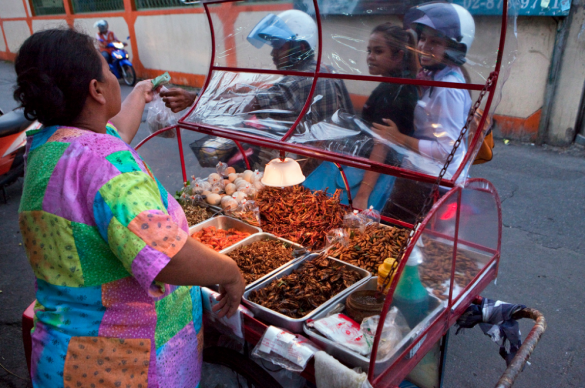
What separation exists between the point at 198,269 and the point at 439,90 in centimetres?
132

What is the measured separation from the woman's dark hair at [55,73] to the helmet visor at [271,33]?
1.66 metres

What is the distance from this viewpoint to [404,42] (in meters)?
1.90

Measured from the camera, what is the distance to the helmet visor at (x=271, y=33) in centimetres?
259

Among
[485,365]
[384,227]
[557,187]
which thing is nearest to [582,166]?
[557,187]

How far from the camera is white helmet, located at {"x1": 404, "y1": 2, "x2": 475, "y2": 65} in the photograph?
169cm

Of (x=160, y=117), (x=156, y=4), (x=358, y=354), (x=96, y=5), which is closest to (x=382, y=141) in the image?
(x=358, y=354)

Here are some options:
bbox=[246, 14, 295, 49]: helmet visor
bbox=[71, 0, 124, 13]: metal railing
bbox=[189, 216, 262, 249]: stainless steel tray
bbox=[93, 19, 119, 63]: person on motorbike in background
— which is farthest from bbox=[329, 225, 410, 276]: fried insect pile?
bbox=[71, 0, 124, 13]: metal railing

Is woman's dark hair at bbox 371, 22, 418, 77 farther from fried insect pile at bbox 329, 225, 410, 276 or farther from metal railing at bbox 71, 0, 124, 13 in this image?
metal railing at bbox 71, 0, 124, 13

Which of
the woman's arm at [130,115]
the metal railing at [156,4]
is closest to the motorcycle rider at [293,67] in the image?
the woman's arm at [130,115]

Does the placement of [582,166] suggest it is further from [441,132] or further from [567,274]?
[441,132]

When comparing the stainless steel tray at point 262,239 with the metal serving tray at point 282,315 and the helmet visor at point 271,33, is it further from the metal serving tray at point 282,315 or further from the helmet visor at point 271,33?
the helmet visor at point 271,33

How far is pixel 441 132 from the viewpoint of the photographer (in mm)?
1807

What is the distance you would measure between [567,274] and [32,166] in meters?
3.78

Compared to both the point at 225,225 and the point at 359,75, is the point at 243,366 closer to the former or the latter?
the point at 225,225
